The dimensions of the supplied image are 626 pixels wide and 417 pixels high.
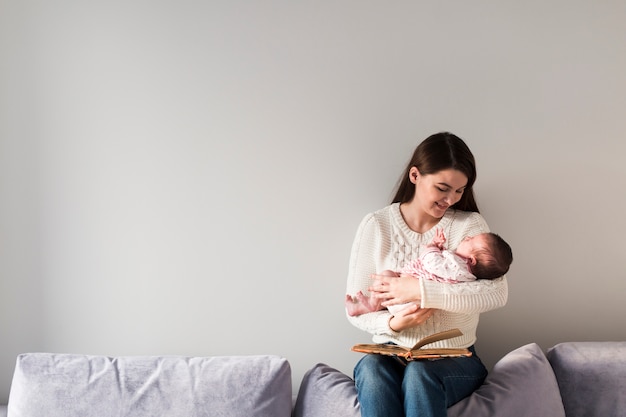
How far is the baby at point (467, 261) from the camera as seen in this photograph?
218 centimetres

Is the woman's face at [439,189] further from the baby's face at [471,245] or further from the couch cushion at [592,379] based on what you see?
the couch cushion at [592,379]

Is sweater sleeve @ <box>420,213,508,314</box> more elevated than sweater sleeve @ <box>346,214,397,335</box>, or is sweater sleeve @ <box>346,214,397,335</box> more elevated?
sweater sleeve @ <box>346,214,397,335</box>

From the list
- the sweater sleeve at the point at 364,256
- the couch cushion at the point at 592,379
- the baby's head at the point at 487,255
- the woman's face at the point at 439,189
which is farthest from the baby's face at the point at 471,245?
the couch cushion at the point at 592,379

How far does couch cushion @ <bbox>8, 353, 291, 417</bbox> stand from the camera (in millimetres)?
2195

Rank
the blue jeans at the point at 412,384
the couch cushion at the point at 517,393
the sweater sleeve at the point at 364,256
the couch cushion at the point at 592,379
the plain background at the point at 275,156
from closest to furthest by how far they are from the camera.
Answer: the blue jeans at the point at 412,384
the couch cushion at the point at 517,393
the couch cushion at the point at 592,379
the sweater sleeve at the point at 364,256
the plain background at the point at 275,156

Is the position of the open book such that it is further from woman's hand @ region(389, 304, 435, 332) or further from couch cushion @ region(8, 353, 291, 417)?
couch cushion @ region(8, 353, 291, 417)

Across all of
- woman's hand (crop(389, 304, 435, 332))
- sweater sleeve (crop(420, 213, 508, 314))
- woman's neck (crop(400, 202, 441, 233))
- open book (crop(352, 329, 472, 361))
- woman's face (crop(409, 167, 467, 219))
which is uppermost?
woman's face (crop(409, 167, 467, 219))

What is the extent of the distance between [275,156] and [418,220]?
0.55 metres

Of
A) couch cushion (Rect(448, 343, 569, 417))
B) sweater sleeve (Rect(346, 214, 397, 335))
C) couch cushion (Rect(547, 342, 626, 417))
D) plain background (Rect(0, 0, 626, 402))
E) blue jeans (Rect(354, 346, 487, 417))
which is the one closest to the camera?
blue jeans (Rect(354, 346, 487, 417))

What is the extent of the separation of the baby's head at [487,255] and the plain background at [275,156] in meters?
0.40

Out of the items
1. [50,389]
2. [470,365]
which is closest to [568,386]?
[470,365]

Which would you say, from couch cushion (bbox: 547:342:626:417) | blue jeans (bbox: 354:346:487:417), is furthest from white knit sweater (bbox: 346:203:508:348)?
couch cushion (bbox: 547:342:626:417)

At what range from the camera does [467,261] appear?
221 cm

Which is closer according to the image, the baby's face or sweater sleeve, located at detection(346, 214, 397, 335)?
the baby's face
